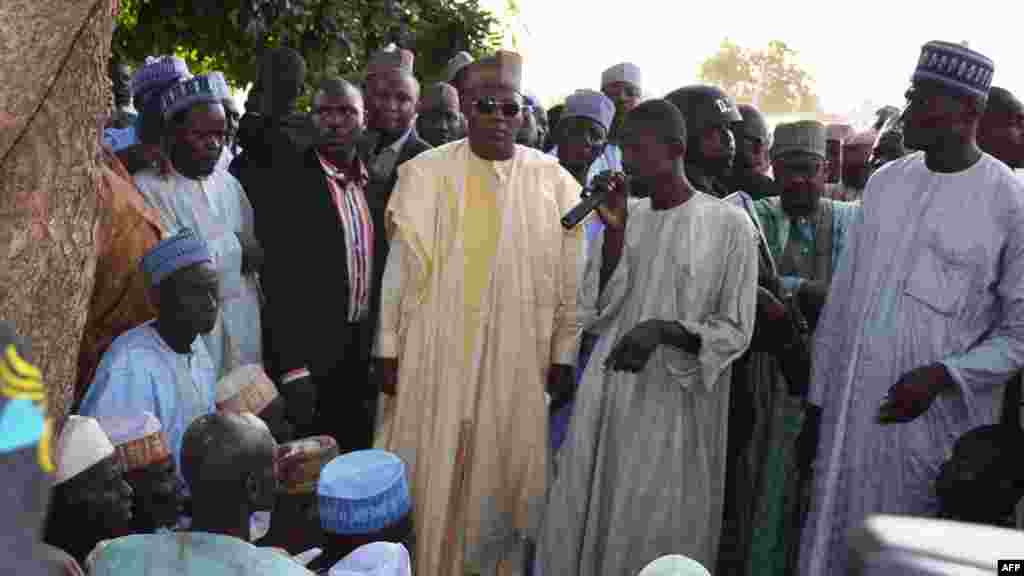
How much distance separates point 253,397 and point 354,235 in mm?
1680

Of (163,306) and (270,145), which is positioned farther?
(270,145)

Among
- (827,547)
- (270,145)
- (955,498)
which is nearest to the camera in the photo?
(955,498)

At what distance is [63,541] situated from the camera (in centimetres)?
332

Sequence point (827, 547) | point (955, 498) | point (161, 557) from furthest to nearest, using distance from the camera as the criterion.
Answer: point (827, 547), point (955, 498), point (161, 557)

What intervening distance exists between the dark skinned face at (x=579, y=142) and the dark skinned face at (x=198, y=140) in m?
2.16

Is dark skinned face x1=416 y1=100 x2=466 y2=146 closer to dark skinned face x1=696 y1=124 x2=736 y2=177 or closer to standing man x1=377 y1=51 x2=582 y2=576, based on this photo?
standing man x1=377 y1=51 x2=582 y2=576

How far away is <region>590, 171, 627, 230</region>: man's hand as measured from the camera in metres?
4.82

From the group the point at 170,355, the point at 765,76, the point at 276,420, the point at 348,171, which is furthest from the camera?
the point at 765,76

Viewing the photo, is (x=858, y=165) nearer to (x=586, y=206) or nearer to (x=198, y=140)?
(x=586, y=206)

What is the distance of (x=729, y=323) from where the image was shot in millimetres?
4684

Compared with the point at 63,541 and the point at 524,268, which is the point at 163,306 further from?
the point at 524,268

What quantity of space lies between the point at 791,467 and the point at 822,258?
97 centimetres

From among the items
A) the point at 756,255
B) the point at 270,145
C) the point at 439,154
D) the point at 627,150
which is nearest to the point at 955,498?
the point at 756,255

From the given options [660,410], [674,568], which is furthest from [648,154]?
[674,568]
